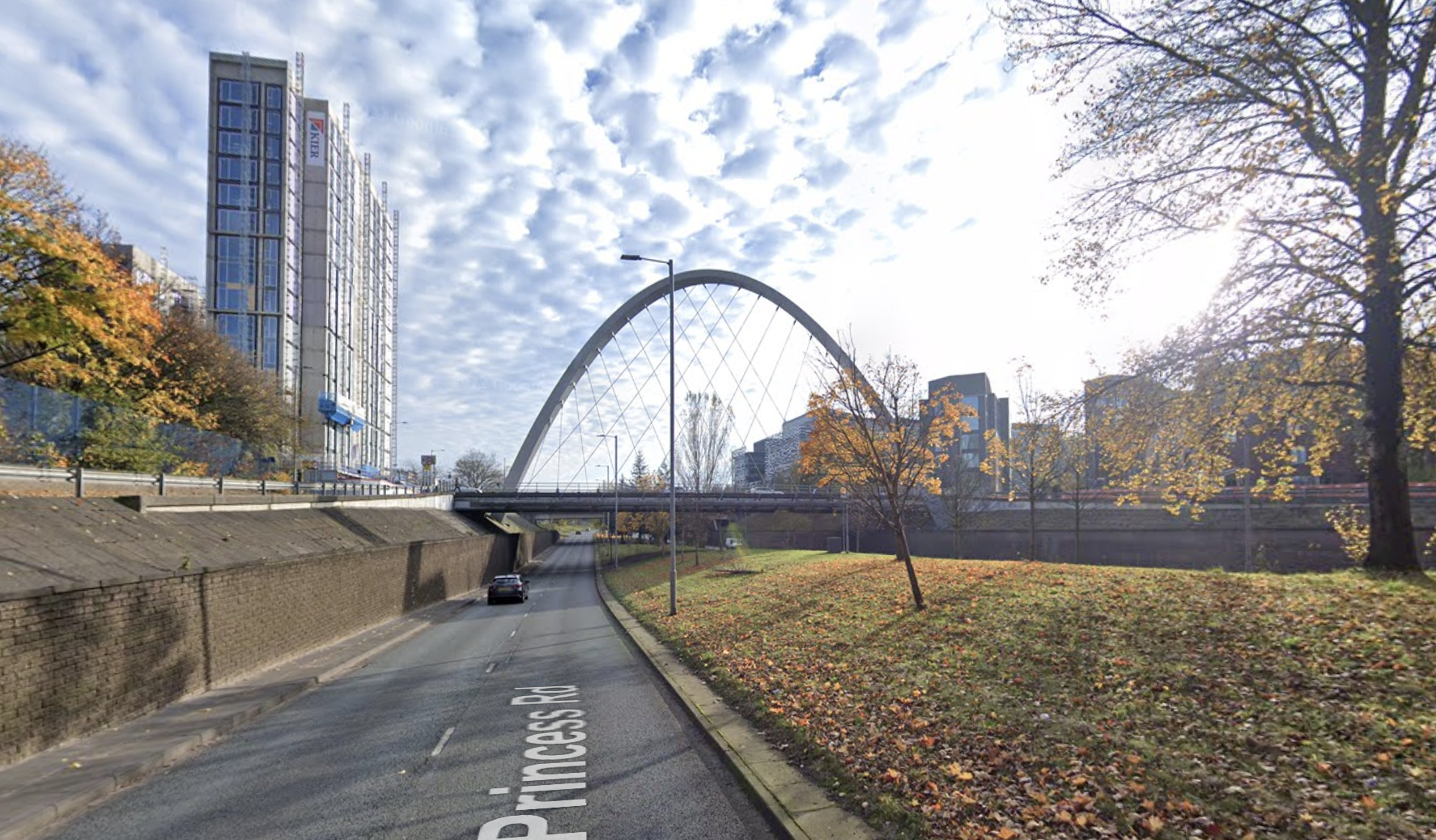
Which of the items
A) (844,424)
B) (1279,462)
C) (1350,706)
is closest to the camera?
(1350,706)

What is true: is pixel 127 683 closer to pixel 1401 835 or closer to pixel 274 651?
pixel 274 651

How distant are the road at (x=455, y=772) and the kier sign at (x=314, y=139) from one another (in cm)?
7962

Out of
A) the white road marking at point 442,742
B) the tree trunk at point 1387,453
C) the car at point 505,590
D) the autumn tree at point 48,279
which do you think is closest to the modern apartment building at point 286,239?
the car at point 505,590

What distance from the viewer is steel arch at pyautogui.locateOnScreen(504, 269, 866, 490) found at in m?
75.8

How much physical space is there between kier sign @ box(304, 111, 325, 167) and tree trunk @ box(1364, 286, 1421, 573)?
89.1 meters

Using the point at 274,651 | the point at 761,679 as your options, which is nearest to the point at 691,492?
the point at 274,651

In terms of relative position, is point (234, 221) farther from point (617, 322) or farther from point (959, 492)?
point (959, 492)

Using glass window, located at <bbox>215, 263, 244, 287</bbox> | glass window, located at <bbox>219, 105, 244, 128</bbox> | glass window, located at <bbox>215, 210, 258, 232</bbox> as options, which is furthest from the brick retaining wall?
glass window, located at <bbox>219, 105, 244, 128</bbox>

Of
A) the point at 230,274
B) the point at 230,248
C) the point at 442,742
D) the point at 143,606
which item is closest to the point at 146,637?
the point at 143,606

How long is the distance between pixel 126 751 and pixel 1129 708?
37.5 feet

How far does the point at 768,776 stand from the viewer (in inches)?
292

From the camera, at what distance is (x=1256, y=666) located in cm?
759

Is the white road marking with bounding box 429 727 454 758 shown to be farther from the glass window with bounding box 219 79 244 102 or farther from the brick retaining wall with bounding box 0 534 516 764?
the glass window with bounding box 219 79 244 102

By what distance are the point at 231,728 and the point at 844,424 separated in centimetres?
1508
